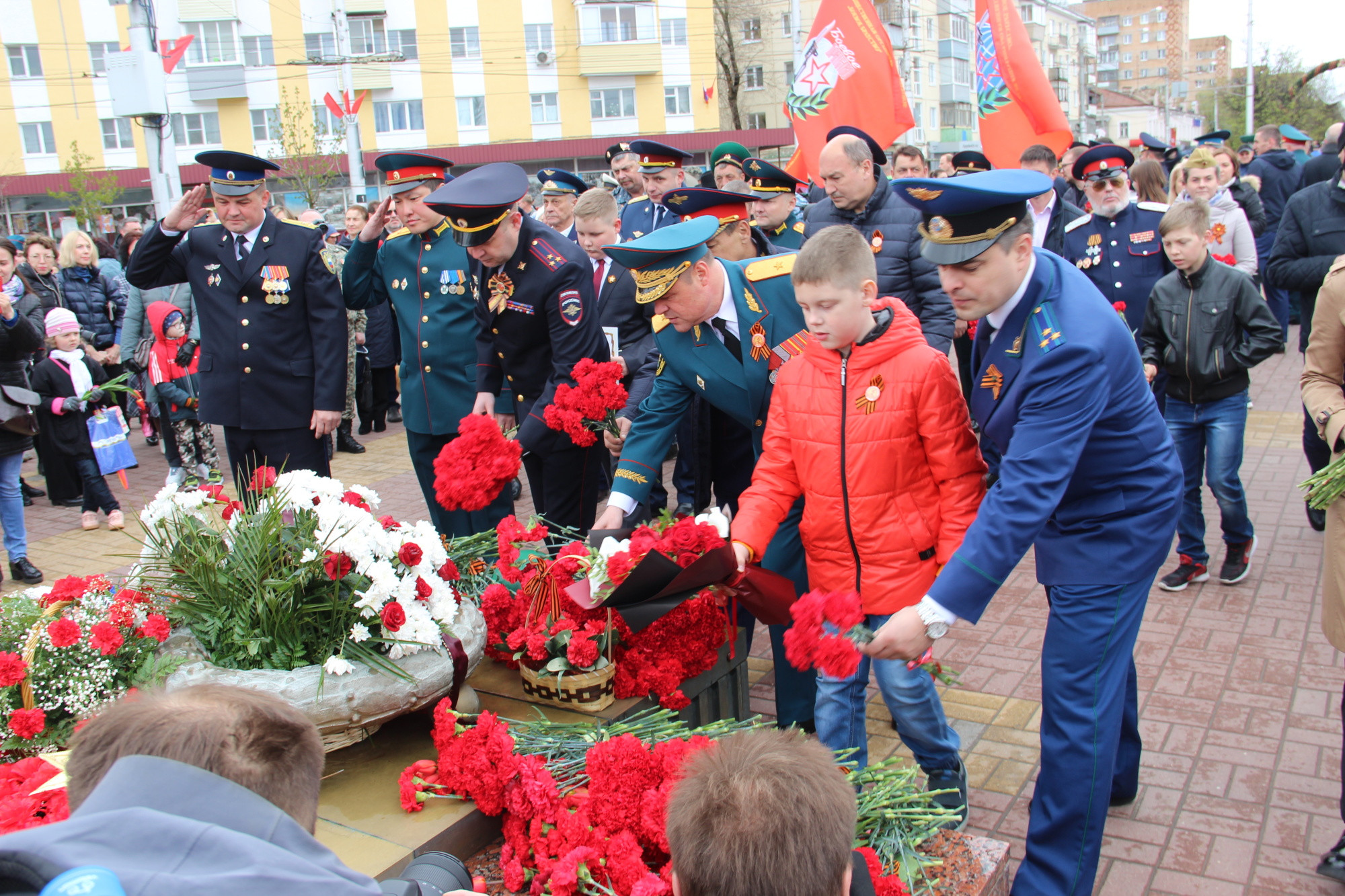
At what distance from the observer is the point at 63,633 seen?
2.82 metres

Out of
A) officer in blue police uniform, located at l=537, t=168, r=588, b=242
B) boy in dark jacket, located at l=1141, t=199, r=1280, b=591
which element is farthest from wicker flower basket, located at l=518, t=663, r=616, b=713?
officer in blue police uniform, located at l=537, t=168, r=588, b=242

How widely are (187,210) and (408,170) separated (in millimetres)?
1118

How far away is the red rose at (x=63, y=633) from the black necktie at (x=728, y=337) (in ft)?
7.66

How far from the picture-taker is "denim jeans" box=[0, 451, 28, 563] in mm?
6781

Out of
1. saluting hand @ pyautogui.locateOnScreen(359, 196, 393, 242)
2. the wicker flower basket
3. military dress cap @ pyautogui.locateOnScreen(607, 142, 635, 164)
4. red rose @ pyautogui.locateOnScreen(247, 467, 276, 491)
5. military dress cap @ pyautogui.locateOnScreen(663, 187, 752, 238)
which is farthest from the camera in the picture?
military dress cap @ pyautogui.locateOnScreen(607, 142, 635, 164)

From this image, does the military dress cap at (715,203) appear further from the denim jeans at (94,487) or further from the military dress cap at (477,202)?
the denim jeans at (94,487)

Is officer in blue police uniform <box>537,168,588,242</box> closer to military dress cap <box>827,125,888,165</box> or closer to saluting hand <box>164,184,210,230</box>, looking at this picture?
military dress cap <box>827,125,888,165</box>

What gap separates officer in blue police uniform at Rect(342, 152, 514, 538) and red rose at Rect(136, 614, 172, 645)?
2.32 m

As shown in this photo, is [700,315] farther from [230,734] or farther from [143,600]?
[230,734]

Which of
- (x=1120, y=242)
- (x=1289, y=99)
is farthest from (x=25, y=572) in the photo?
(x=1289, y=99)

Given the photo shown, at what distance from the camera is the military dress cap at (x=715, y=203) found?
518cm

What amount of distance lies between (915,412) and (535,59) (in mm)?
A: 44018

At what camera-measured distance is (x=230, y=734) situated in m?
1.48

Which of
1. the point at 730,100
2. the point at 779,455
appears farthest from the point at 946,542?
the point at 730,100
